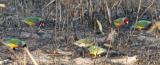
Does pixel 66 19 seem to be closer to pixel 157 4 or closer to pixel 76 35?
pixel 76 35

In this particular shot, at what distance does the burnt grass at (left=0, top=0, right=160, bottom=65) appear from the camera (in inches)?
130

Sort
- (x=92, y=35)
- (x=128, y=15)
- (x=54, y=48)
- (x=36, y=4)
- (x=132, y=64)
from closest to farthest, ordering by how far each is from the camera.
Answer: (x=132, y=64), (x=54, y=48), (x=92, y=35), (x=128, y=15), (x=36, y=4)

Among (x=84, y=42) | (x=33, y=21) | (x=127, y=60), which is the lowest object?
(x=127, y=60)

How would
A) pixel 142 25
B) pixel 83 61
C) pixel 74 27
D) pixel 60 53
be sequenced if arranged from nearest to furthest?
pixel 83 61 < pixel 60 53 < pixel 142 25 < pixel 74 27

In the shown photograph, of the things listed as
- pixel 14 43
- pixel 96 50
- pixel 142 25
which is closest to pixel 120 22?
pixel 142 25

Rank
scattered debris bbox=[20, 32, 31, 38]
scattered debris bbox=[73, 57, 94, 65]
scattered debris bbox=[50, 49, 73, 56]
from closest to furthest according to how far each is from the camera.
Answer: scattered debris bbox=[73, 57, 94, 65], scattered debris bbox=[50, 49, 73, 56], scattered debris bbox=[20, 32, 31, 38]

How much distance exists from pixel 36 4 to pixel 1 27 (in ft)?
2.25

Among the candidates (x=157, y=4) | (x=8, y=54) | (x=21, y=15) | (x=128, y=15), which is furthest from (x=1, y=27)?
(x=157, y=4)

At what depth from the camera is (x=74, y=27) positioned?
3732mm

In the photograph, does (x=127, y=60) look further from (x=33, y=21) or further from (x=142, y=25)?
(x=33, y=21)

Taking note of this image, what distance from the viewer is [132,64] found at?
10.0 ft

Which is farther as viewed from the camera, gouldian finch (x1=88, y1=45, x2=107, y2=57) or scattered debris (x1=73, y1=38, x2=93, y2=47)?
scattered debris (x1=73, y1=38, x2=93, y2=47)

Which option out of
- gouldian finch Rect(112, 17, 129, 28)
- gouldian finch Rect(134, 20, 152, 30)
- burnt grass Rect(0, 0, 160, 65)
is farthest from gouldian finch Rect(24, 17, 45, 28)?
gouldian finch Rect(134, 20, 152, 30)

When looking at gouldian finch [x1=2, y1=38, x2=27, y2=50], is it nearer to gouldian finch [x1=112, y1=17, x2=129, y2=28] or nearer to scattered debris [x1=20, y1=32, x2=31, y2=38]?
scattered debris [x1=20, y1=32, x2=31, y2=38]
